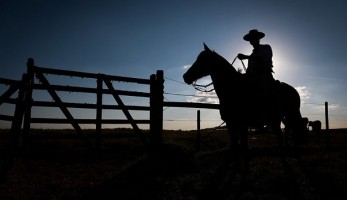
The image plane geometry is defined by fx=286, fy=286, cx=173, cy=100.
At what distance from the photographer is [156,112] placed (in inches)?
384

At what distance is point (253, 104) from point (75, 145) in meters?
7.17

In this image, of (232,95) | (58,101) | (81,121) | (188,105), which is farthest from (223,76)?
(58,101)

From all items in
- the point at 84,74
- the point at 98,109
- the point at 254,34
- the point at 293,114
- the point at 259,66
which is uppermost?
the point at 254,34

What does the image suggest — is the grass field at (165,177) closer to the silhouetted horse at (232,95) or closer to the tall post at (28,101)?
the tall post at (28,101)

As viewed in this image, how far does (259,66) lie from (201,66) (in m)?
1.71

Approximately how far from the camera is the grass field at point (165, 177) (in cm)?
531

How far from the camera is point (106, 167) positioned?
7.96m

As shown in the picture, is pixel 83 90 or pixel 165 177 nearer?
pixel 165 177

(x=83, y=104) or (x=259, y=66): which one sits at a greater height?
(x=259, y=66)

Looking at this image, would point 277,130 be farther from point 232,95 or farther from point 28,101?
point 28,101

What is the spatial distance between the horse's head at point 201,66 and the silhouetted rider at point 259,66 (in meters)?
0.98

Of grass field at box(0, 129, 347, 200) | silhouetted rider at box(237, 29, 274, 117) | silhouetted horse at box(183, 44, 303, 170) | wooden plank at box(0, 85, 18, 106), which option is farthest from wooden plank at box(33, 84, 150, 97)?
silhouetted rider at box(237, 29, 274, 117)

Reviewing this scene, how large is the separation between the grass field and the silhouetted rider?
6.74ft

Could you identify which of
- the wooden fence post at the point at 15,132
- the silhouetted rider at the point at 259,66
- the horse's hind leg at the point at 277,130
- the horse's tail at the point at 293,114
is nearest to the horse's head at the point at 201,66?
the silhouetted rider at the point at 259,66
